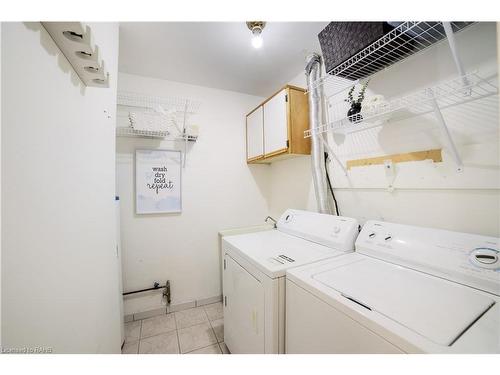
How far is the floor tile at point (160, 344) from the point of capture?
5.49 ft

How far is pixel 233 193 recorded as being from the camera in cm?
257

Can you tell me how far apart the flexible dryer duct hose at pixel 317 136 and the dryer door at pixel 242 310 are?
3.01 ft

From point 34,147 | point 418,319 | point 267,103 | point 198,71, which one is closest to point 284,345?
point 418,319

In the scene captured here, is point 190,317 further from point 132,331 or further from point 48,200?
point 48,200

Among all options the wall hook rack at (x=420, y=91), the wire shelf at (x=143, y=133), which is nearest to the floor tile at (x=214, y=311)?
the wire shelf at (x=143, y=133)

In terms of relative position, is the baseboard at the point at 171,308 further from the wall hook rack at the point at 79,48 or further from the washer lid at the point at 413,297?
the wall hook rack at the point at 79,48

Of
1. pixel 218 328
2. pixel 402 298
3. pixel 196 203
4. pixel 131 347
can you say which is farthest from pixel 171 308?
pixel 402 298

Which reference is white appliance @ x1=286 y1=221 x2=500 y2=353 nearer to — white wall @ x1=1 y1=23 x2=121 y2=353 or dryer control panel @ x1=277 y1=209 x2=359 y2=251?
dryer control panel @ x1=277 y1=209 x2=359 y2=251

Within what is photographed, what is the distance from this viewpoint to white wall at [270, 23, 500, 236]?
3.10 feet

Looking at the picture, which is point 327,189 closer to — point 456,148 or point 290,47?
point 456,148

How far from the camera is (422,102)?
1.03 metres

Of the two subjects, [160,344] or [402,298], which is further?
[160,344]

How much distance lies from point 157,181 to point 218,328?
66.2 inches
